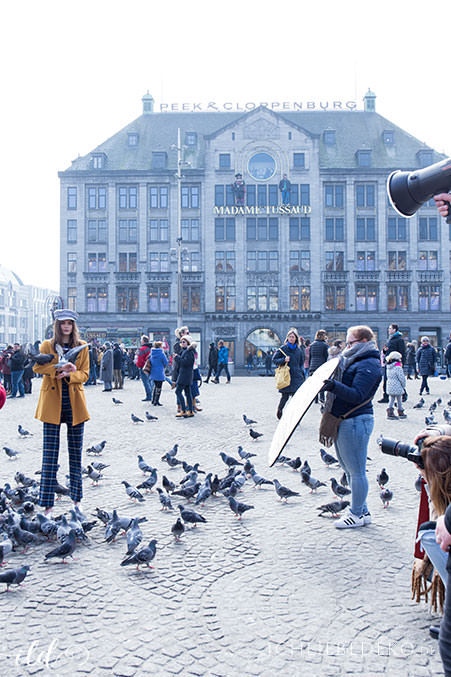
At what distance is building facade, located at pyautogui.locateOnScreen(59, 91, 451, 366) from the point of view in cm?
4559

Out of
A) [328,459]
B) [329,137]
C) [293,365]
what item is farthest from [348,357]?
[329,137]

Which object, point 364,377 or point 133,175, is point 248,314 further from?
point 364,377

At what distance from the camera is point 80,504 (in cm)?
623

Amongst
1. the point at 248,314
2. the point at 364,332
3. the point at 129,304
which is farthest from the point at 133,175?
the point at 364,332

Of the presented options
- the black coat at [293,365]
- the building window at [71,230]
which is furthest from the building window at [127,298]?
the black coat at [293,365]

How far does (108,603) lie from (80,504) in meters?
2.51

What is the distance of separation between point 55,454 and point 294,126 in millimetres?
45864

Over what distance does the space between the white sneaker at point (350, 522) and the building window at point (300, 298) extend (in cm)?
4100

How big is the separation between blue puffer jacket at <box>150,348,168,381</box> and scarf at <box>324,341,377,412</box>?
10501 millimetres

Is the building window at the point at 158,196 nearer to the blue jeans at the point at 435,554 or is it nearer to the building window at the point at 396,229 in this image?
the building window at the point at 396,229

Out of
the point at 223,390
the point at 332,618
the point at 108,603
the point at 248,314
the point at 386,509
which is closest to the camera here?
the point at 332,618

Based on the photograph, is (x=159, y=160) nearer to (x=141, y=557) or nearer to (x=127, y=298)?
(x=127, y=298)

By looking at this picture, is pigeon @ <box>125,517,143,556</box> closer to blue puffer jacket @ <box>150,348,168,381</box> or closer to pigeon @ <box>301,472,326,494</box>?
pigeon @ <box>301,472,326,494</box>

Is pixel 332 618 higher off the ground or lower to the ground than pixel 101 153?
lower
